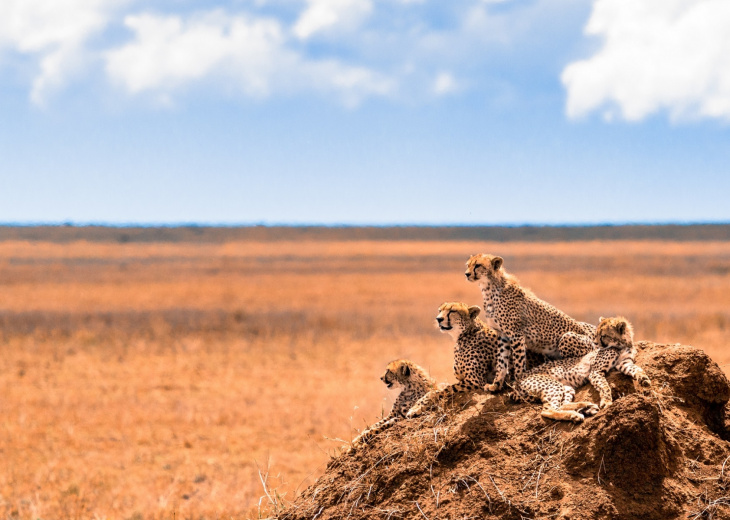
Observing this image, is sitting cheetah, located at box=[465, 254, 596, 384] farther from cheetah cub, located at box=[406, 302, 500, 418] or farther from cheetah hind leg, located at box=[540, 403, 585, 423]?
cheetah hind leg, located at box=[540, 403, 585, 423]

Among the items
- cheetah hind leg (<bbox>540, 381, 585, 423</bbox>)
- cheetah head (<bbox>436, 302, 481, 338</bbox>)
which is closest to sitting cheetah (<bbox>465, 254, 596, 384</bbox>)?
cheetah head (<bbox>436, 302, 481, 338</bbox>)

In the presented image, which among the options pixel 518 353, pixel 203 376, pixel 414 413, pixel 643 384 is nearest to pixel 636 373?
pixel 643 384

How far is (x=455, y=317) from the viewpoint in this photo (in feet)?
16.4

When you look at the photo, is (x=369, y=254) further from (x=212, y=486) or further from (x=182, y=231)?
(x=212, y=486)

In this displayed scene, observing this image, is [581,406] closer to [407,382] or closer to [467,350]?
[467,350]

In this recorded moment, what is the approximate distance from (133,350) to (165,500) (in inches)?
584

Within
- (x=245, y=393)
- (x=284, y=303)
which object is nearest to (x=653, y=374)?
(x=245, y=393)

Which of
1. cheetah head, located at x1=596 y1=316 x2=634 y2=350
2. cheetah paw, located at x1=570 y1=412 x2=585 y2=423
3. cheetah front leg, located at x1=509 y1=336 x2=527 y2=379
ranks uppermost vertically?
cheetah head, located at x1=596 y1=316 x2=634 y2=350

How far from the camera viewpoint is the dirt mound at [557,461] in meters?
4.19

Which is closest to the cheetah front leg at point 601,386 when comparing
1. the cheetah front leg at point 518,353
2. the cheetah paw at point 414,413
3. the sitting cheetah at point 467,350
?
the cheetah front leg at point 518,353

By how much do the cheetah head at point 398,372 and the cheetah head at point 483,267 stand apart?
2.65 ft

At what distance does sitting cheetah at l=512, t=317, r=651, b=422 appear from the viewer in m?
4.51

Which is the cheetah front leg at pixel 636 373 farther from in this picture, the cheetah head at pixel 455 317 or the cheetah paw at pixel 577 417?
the cheetah head at pixel 455 317

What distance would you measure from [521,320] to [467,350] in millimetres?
379
